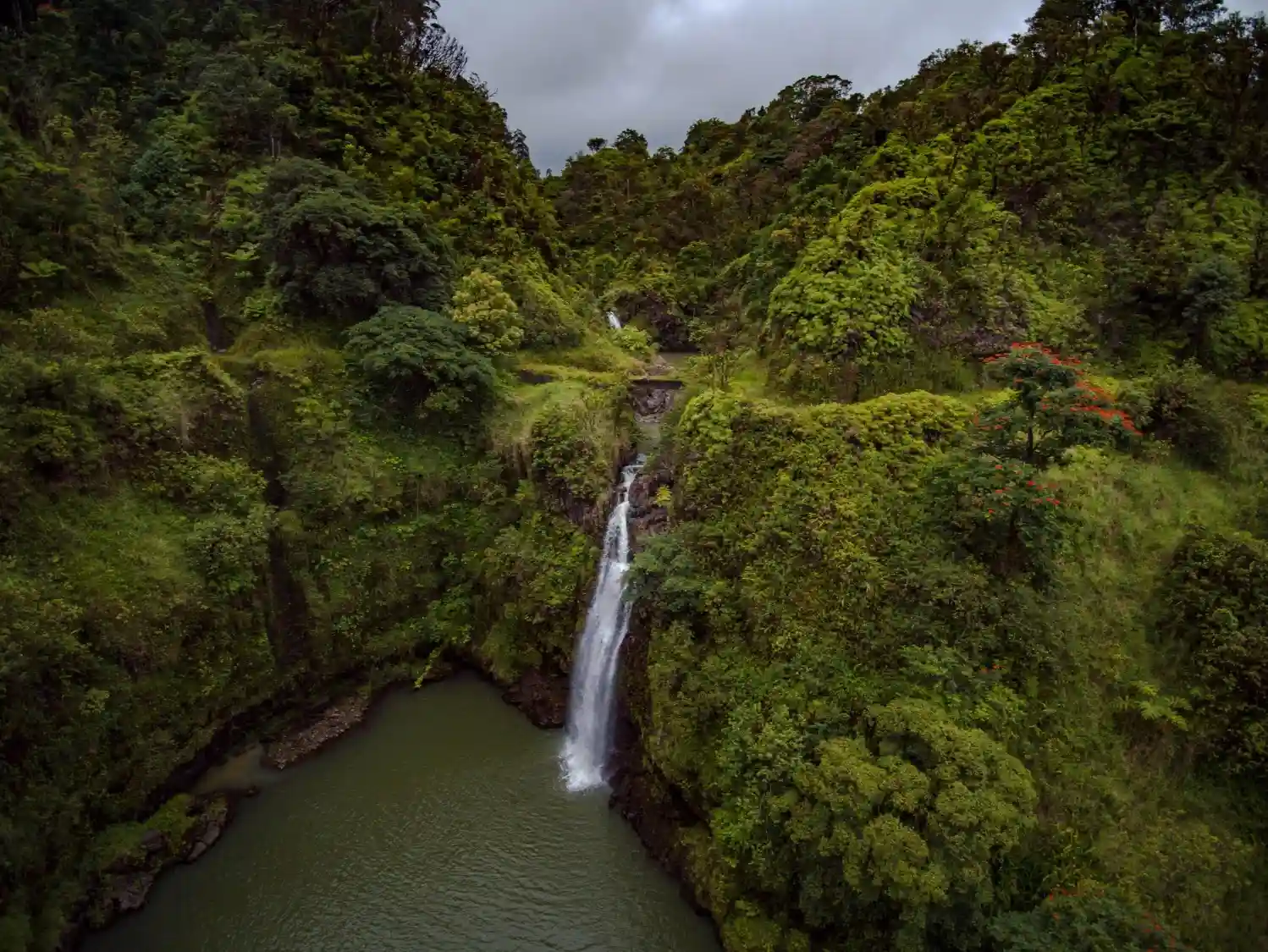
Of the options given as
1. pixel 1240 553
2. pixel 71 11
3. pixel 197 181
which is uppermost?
pixel 71 11

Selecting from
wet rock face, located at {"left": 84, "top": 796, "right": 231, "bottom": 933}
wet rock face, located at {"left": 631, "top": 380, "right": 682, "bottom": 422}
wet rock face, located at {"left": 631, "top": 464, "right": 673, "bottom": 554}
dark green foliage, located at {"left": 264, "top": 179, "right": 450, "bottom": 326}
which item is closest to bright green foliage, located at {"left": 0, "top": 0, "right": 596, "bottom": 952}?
dark green foliage, located at {"left": 264, "top": 179, "right": 450, "bottom": 326}

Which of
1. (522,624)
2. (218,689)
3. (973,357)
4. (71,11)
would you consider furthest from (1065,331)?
(71,11)

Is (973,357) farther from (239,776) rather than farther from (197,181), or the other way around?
(197,181)

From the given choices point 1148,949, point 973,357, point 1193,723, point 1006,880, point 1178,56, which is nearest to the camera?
point 1148,949

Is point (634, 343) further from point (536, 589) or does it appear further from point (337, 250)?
point (536, 589)

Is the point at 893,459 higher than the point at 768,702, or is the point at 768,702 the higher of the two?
the point at 893,459

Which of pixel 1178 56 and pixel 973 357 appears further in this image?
pixel 1178 56

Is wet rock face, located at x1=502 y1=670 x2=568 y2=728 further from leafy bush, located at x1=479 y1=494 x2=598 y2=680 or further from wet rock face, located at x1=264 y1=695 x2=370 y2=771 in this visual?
wet rock face, located at x1=264 y1=695 x2=370 y2=771

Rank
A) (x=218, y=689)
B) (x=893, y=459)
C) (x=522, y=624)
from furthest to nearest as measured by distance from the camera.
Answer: (x=522, y=624), (x=218, y=689), (x=893, y=459)
